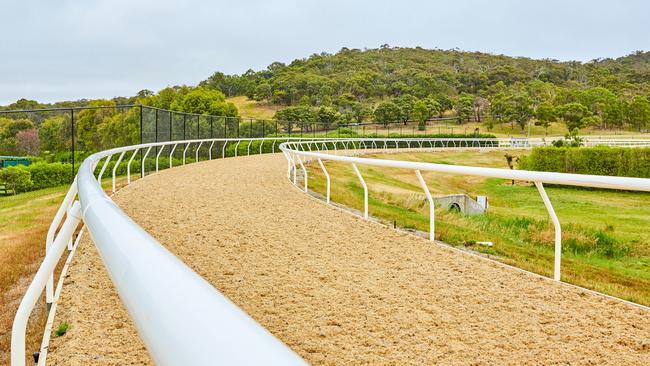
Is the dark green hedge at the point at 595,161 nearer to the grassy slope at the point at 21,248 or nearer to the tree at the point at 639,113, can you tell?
the grassy slope at the point at 21,248

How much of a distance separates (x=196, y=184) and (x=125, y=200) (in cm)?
322

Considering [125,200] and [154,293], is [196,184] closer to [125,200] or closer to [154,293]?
[125,200]

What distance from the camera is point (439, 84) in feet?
407

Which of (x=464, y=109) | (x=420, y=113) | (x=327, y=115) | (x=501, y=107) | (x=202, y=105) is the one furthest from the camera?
(x=464, y=109)

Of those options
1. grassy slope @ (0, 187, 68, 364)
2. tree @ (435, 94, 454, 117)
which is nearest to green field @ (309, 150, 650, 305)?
grassy slope @ (0, 187, 68, 364)

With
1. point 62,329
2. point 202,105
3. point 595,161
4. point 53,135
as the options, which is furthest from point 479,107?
point 62,329

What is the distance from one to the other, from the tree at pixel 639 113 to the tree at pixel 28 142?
101 meters

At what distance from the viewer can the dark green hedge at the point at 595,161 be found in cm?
2938

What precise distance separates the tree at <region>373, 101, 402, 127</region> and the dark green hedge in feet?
176

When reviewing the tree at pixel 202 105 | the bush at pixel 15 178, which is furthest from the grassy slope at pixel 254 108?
the bush at pixel 15 178

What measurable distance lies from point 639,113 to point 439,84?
1577 inches

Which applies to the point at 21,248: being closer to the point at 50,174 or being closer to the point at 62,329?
the point at 62,329

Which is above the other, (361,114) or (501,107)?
(501,107)

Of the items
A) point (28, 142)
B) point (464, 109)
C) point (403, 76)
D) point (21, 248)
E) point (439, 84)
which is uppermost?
point (403, 76)
